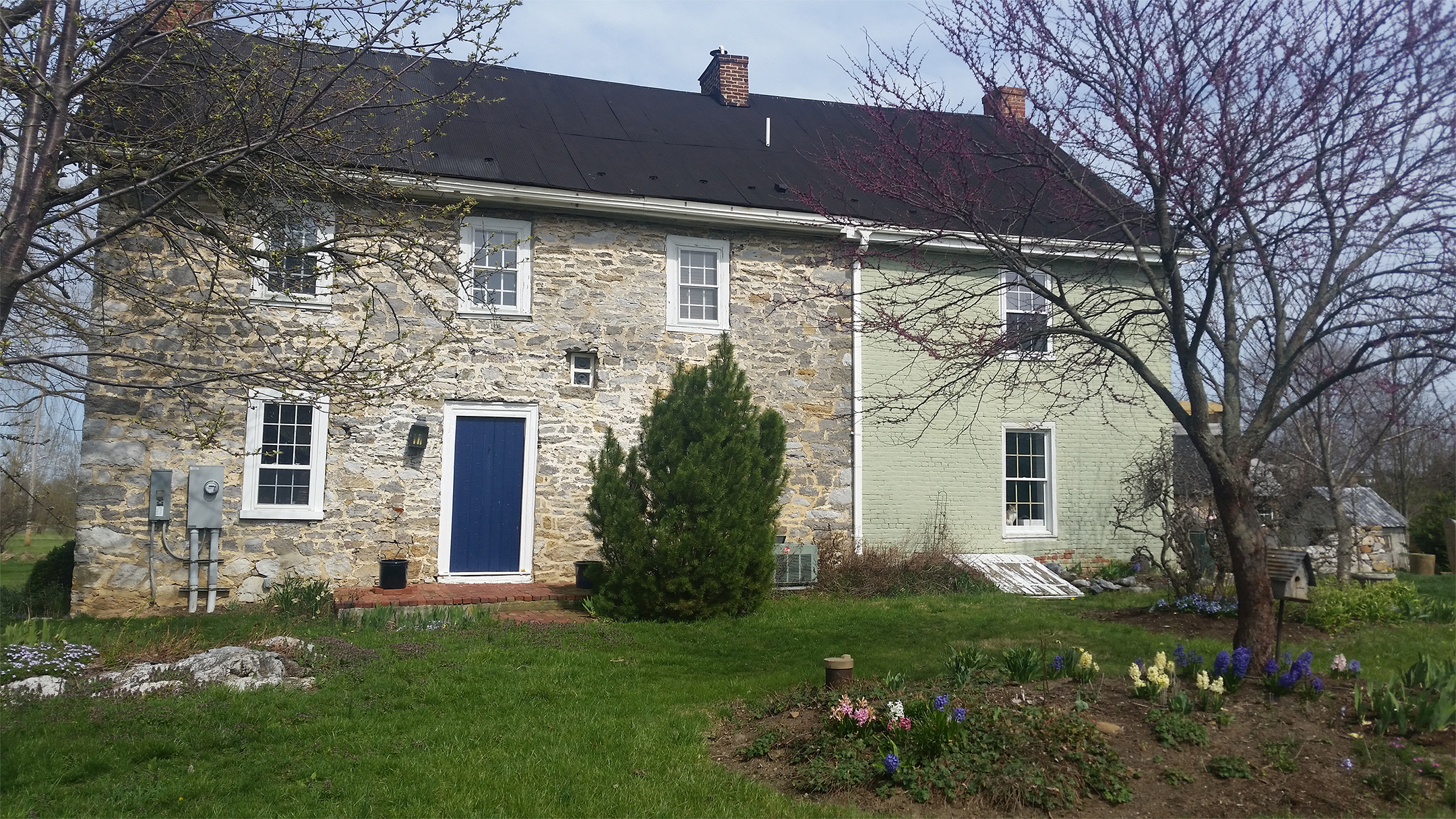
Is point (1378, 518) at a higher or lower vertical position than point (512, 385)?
lower

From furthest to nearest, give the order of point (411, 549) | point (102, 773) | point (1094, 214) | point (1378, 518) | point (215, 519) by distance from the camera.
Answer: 1. point (1378, 518)
2. point (411, 549)
3. point (215, 519)
4. point (1094, 214)
5. point (102, 773)

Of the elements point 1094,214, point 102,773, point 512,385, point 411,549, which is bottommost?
point 102,773

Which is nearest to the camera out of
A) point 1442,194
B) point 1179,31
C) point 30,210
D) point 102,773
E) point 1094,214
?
point 102,773

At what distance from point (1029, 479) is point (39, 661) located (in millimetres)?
11843

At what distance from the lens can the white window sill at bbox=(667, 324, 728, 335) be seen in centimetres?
1262

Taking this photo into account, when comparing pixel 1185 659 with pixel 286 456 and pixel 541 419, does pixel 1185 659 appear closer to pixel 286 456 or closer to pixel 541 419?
pixel 541 419

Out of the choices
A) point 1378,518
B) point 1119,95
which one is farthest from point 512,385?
point 1378,518

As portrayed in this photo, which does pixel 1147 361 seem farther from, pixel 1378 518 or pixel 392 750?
pixel 392 750

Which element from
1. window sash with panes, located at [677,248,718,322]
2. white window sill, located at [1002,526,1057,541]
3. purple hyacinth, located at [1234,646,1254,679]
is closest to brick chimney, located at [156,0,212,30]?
window sash with panes, located at [677,248,718,322]

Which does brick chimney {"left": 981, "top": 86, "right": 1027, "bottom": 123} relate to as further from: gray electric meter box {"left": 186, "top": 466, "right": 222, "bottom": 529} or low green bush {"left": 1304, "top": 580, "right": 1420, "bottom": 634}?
gray electric meter box {"left": 186, "top": 466, "right": 222, "bottom": 529}

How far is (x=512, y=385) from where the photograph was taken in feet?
39.0

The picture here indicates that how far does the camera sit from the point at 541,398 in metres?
12.0

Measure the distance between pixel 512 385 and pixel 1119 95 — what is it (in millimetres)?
7837

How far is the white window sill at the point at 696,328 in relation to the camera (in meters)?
12.6
